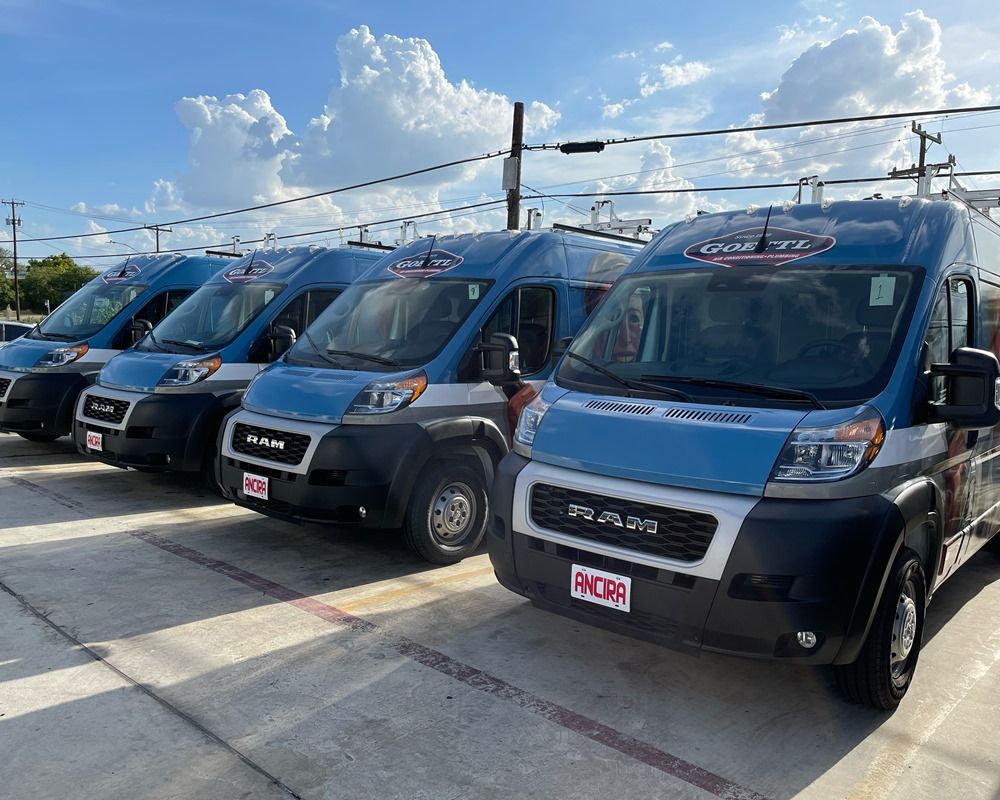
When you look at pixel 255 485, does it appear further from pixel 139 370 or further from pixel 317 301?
pixel 317 301

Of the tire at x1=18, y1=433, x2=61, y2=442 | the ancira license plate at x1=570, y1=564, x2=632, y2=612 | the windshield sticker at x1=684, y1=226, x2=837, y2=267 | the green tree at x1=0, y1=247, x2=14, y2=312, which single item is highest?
the green tree at x1=0, y1=247, x2=14, y2=312

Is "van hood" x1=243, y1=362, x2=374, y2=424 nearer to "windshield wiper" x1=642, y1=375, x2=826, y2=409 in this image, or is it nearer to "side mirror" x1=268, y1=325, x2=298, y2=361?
"side mirror" x1=268, y1=325, x2=298, y2=361

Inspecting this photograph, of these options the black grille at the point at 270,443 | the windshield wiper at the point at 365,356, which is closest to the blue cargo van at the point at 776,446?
the windshield wiper at the point at 365,356

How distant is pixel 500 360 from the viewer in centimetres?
566

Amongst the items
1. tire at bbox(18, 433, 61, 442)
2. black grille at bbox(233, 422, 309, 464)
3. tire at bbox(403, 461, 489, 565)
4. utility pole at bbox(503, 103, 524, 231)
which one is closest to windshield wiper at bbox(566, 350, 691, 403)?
tire at bbox(403, 461, 489, 565)

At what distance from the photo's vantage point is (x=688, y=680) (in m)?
4.11

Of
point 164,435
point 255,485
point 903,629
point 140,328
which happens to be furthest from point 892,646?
point 140,328

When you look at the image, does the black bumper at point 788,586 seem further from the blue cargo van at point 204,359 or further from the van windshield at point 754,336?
the blue cargo van at point 204,359

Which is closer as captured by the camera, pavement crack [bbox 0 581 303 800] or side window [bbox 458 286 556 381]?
pavement crack [bbox 0 581 303 800]

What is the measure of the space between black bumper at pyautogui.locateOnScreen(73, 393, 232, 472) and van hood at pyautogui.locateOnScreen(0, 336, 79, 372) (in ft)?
8.80

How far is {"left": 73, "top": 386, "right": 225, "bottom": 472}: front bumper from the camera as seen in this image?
7.27 metres

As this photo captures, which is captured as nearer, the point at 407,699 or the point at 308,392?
the point at 407,699

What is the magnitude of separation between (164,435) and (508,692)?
15.4 feet

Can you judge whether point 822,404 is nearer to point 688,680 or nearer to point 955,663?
point 688,680
